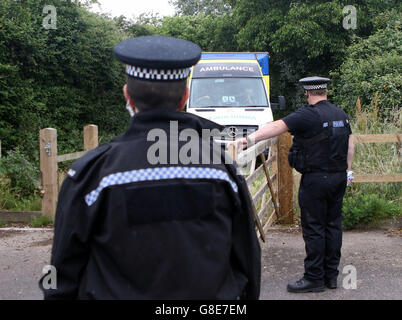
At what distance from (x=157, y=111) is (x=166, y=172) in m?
0.23

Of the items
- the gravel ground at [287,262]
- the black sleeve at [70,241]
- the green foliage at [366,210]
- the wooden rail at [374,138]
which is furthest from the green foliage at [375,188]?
the black sleeve at [70,241]

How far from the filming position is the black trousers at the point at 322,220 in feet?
15.1

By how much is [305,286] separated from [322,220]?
615 mm

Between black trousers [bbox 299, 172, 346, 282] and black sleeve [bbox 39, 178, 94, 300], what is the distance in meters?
3.13

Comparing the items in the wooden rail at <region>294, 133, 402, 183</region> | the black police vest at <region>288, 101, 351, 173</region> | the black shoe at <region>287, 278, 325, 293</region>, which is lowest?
the black shoe at <region>287, 278, 325, 293</region>

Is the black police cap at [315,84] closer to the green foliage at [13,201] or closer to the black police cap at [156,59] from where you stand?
the black police cap at [156,59]

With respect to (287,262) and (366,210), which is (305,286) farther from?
(366,210)

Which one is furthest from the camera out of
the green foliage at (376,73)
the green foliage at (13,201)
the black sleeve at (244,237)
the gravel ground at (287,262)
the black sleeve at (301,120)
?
the green foliage at (376,73)

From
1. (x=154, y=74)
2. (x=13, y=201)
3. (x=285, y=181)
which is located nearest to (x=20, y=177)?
(x=13, y=201)

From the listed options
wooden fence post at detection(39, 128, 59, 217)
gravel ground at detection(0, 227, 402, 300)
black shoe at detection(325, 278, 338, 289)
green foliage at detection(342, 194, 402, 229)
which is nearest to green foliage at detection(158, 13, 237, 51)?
green foliage at detection(342, 194, 402, 229)

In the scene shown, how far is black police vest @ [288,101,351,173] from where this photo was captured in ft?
15.0

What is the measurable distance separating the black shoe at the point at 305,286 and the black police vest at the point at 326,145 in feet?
3.32

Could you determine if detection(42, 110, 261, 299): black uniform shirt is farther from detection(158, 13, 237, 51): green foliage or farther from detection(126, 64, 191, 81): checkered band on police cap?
detection(158, 13, 237, 51): green foliage

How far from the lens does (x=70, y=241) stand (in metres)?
1.79
